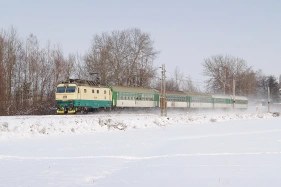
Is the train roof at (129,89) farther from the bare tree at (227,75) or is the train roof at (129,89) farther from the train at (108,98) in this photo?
the bare tree at (227,75)

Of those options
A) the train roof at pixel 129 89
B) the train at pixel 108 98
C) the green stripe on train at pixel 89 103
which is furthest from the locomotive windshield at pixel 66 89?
the train roof at pixel 129 89

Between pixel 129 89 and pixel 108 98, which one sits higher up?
pixel 129 89

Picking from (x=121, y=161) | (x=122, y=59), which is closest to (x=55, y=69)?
(x=122, y=59)

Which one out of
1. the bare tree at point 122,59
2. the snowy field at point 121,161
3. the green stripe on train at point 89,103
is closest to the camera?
the snowy field at point 121,161

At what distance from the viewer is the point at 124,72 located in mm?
50562

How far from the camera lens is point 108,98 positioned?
3322cm

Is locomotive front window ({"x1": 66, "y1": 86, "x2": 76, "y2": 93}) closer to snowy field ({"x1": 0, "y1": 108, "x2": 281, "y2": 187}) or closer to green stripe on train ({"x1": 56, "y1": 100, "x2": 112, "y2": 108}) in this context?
green stripe on train ({"x1": 56, "y1": 100, "x2": 112, "y2": 108})

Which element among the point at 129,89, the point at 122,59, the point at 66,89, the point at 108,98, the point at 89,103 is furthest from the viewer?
the point at 122,59

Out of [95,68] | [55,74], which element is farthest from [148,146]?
[95,68]

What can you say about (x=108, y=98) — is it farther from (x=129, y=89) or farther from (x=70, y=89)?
(x=70, y=89)

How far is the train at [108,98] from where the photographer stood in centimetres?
2906

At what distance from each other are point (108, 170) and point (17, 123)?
34.0ft

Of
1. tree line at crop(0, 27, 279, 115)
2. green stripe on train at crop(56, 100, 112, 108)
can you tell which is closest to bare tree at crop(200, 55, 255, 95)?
tree line at crop(0, 27, 279, 115)

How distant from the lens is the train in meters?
29.1
